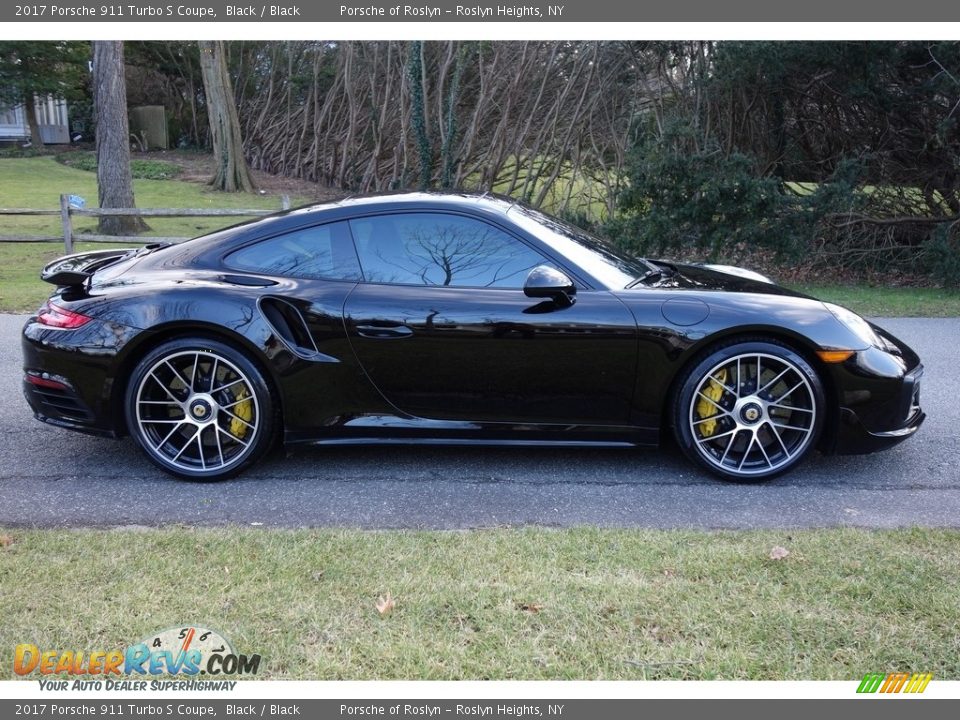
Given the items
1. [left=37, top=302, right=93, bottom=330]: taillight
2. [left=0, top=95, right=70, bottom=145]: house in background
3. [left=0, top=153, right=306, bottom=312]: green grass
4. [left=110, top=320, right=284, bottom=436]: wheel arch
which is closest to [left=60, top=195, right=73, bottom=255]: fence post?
[left=0, top=153, right=306, bottom=312]: green grass

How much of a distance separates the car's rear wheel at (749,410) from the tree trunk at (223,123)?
807 inches

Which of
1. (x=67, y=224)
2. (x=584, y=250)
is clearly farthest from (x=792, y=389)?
(x=67, y=224)

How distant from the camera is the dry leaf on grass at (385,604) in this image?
9.18ft

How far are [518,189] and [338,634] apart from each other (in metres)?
12.8

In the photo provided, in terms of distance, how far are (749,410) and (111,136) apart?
43.8ft

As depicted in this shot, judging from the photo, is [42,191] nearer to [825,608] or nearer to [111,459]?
[111,459]

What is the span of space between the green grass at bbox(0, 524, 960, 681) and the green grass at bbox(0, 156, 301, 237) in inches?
503

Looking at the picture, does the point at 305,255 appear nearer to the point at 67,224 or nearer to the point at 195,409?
the point at 195,409

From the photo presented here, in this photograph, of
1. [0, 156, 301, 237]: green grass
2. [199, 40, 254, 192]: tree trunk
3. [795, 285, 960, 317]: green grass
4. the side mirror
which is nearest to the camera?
the side mirror

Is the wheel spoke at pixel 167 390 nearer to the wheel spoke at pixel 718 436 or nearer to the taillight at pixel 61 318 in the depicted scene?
the taillight at pixel 61 318

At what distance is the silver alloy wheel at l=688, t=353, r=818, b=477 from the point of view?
398 centimetres

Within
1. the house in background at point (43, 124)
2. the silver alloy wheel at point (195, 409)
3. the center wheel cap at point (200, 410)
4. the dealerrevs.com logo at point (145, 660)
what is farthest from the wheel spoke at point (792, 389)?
the house in background at point (43, 124)

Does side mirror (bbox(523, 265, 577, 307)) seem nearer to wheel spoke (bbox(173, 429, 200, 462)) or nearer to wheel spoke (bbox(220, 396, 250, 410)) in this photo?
wheel spoke (bbox(220, 396, 250, 410))

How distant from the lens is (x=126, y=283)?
417 cm
